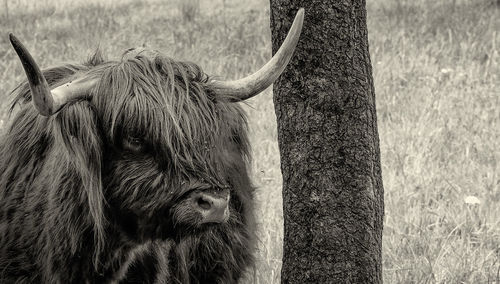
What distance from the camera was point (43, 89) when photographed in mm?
2811

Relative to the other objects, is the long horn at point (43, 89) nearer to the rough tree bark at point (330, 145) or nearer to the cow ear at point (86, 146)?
the cow ear at point (86, 146)

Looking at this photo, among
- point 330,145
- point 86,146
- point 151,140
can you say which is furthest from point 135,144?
point 330,145

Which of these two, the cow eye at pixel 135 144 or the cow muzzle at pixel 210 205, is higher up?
the cow eye at pixel 135 144

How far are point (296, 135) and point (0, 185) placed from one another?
54.2 inches

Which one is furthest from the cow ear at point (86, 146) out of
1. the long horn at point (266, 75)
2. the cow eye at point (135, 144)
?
the long horn at point (266, 75)

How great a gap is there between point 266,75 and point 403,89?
4.88m

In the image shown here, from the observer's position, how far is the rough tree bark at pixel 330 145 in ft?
11.2

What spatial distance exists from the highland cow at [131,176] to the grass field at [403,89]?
1.99 feet

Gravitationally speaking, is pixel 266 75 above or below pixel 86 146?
above

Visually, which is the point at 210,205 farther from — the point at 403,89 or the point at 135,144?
the point at 403,89

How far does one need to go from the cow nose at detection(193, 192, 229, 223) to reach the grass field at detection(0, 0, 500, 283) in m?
0.97

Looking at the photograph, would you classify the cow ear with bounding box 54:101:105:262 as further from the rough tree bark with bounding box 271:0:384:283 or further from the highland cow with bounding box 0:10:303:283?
the rough tree bark with bounding box 271:0:384:283

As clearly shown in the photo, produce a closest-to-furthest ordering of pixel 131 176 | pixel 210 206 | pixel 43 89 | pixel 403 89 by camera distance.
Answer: pixel 43 89
pixel 210 206
pixel 131 176
pixel 403 89

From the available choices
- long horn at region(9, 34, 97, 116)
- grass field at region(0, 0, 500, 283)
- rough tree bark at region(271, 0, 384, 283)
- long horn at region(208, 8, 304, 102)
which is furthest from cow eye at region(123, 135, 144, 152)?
grass field at region(0, 0, 500, 283)
